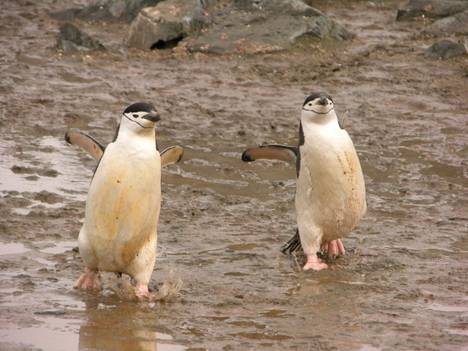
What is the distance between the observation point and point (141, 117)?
645cm

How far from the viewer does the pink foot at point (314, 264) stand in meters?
7.14

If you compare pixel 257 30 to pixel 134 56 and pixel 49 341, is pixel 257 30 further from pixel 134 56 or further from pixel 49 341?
pixel 49 341

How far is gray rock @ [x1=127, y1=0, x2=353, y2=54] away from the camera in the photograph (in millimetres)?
12438

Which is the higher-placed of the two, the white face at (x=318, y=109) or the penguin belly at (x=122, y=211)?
the white face at (x=318, y=109)

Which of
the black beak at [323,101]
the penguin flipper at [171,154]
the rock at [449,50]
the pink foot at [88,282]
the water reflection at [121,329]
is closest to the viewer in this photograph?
the water reflection at [121,329]

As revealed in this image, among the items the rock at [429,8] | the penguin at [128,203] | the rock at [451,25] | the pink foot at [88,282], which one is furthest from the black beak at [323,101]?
the rock at [429,8]

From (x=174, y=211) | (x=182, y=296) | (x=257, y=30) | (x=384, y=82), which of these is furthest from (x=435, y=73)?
(x=182, y=296)

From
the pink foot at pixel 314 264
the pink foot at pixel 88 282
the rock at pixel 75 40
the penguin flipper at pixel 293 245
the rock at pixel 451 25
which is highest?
the pink foot at pixel 88 282

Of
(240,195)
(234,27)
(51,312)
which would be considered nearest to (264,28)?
(234,27)

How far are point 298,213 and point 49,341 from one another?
2.06 m

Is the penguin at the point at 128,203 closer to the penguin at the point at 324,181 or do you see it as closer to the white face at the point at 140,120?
the white face at the point at 140,120

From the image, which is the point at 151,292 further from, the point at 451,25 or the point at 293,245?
the point at 451,25

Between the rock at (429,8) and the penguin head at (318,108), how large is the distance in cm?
659

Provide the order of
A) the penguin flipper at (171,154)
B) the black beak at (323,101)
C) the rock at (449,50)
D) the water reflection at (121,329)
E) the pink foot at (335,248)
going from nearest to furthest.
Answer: the water reflection at (121,329) → the penguin flipper at (171,154) → the black beak at (323,101) → the pink foot at (335,248) → the rock at (449,50)
